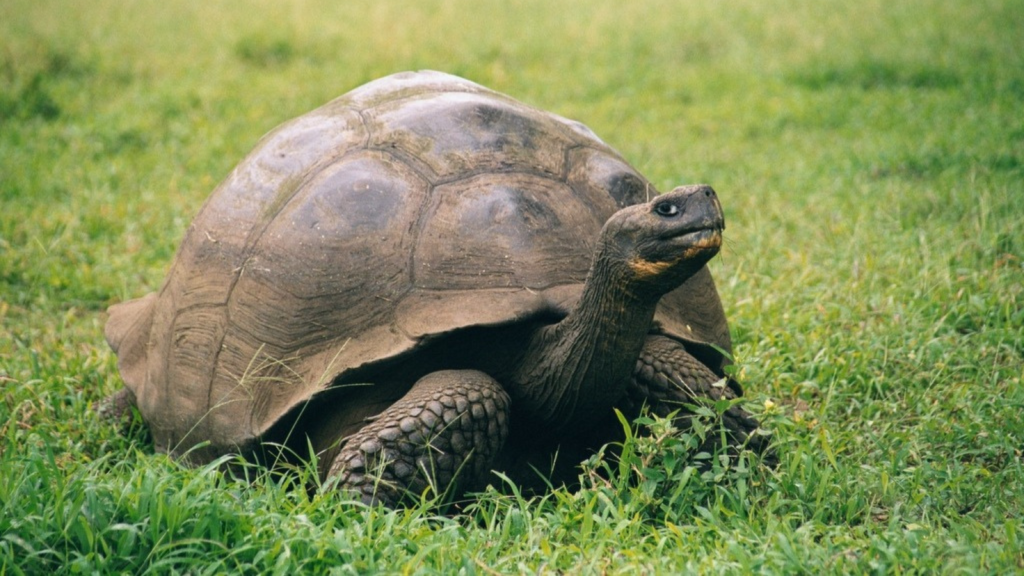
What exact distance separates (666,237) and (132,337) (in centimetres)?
211

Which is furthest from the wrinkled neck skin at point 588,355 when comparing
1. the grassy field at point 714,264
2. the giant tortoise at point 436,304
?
the grassy field at point 714,264

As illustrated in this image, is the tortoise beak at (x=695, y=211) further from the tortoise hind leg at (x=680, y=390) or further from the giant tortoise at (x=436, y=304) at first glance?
the tortoise hind leg at (x=680, y=390)

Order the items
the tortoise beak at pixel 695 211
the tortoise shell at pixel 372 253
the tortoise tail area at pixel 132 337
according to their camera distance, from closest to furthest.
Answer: the tortoise beak at pixel 695 211, the tortoise shell at pixel 372 253, the tortoise tail area at pixel 132 337

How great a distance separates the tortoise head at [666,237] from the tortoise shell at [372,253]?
313 mm

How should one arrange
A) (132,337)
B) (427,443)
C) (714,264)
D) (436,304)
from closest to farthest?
(427,443)
(436,304)
(132,337)
(714,264)

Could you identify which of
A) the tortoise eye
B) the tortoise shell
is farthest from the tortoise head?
the tortoise shell

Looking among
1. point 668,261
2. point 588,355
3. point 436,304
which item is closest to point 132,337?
point 436,304

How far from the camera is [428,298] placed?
2801 mm

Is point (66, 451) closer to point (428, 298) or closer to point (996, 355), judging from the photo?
point (428, 298)

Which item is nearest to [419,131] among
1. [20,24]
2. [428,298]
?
[428,298]

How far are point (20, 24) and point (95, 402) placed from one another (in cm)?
746

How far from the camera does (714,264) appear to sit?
4941 mm

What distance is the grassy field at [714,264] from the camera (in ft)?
7.73

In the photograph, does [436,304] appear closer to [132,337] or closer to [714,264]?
[132,337]
